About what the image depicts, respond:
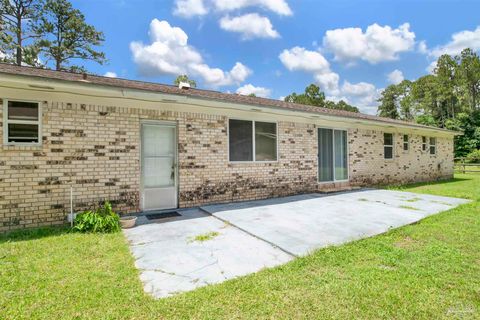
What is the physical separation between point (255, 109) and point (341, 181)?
5254mm

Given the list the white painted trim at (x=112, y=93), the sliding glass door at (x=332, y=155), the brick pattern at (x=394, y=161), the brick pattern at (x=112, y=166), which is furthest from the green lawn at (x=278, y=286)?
the brick pattern at (x=394, y=161)

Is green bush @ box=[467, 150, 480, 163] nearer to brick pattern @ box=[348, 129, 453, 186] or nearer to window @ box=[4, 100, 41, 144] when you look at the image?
brick pattern @ box=[348, 129, 453, 186]

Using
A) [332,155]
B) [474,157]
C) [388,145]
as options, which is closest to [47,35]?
[332,155]

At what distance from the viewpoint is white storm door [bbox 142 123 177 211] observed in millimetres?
6172

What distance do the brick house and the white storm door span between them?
0.02m

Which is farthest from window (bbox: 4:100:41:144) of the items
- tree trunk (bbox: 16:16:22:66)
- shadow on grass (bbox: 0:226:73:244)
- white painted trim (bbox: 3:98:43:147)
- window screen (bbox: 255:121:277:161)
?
tree trunk (bbox: 16:16:22:66)

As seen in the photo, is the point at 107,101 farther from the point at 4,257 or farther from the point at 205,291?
the point at 205,291

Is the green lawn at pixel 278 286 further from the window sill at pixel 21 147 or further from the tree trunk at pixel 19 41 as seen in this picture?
the tree trunk at pixel 19 41

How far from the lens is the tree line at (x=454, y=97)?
95.6 feet

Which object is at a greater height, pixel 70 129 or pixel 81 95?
pixel 81 95

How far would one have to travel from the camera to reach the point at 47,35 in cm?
1773

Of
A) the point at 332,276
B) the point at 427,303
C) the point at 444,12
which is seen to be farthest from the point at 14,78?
the point at 444,12

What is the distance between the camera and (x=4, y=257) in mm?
3447

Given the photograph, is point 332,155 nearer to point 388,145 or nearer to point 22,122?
point 388,145
